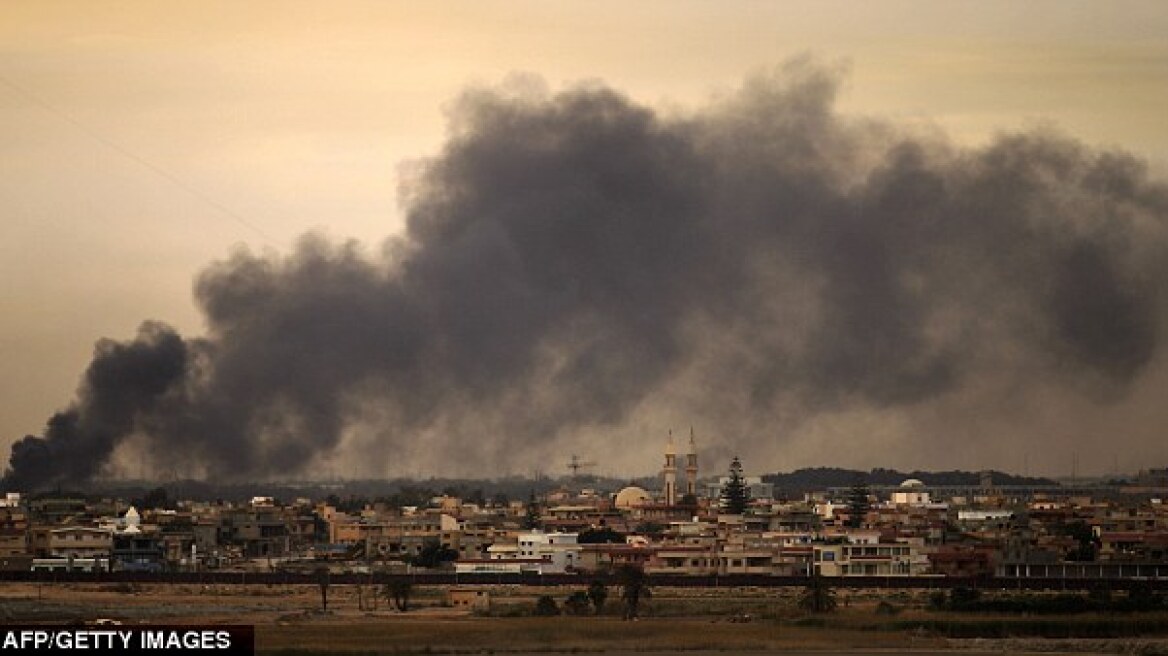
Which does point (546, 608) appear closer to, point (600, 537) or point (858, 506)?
point (600, 537)

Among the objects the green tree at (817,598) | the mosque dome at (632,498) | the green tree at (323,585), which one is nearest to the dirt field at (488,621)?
the green tree at (323,585)

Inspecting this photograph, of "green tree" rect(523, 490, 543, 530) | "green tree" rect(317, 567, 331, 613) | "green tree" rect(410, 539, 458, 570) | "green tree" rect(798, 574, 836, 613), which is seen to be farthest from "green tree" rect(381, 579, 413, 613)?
"green tree" rect(523, 490, 543, 530)

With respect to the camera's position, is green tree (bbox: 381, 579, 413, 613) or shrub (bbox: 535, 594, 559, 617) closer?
shrub (bbox: 535, 594, 559, 617)

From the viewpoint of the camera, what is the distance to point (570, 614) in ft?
223

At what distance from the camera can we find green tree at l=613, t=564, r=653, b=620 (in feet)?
223

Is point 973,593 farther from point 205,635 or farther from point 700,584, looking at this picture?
point 205,635

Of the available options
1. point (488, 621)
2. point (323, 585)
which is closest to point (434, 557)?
point (323, 585)

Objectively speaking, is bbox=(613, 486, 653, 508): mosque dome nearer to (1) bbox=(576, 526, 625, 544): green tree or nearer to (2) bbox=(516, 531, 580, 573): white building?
(1) bbox=(576, 526, 625, 544): green tree

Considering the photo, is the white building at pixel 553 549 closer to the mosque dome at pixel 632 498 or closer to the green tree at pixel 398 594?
the green tree at pixel 398 594

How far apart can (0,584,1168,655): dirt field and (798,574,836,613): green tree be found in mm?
461

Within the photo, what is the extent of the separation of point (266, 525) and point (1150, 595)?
5412cm

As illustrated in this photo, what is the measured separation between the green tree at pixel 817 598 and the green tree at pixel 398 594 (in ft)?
35.4

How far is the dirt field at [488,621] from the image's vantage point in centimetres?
5766

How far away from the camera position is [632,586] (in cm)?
7112
